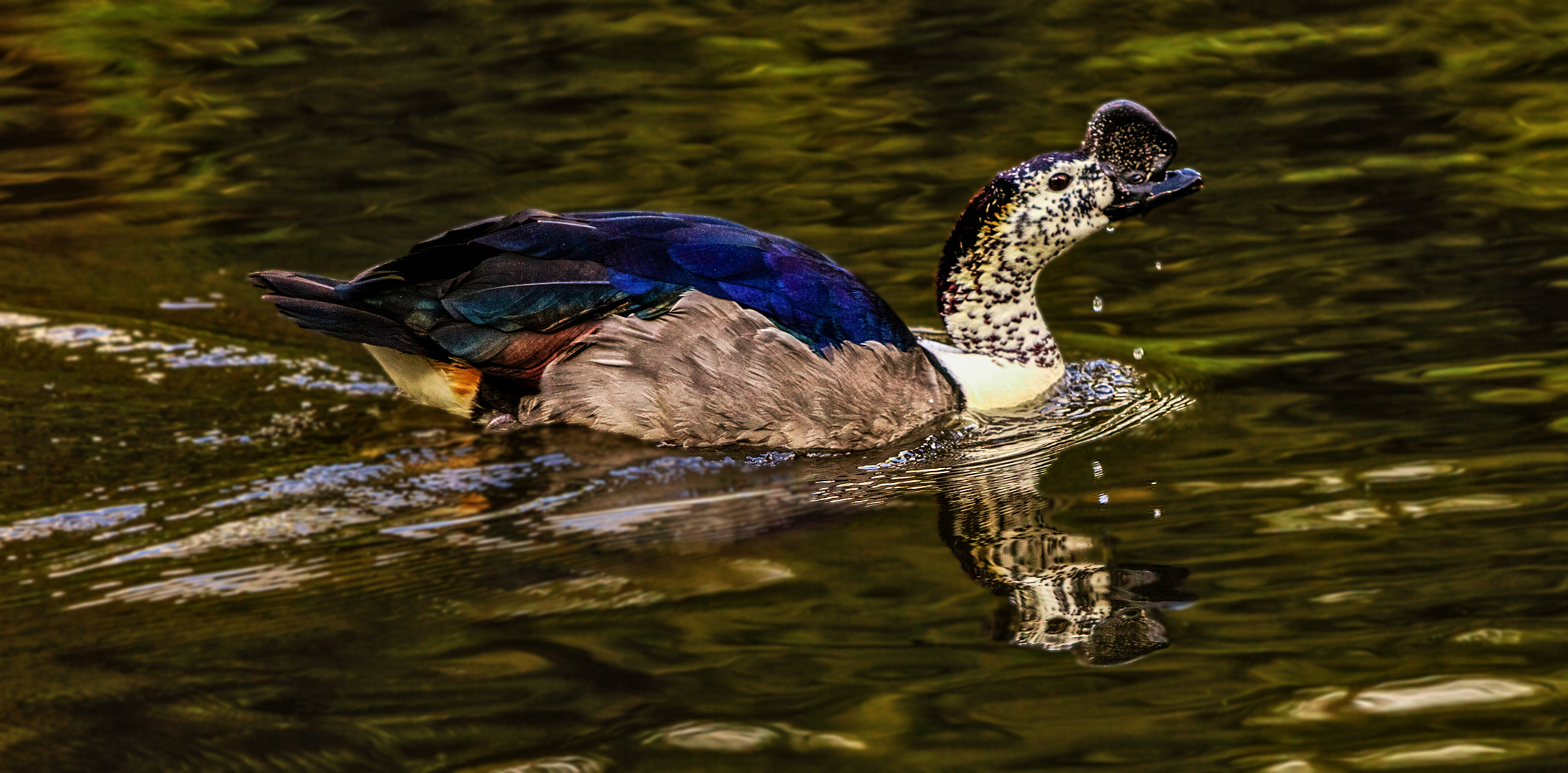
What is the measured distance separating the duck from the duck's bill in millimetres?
12

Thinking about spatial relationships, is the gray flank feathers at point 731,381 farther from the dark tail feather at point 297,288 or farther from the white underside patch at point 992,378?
the dark tail feather at point 297,288

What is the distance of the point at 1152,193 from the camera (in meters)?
6.47

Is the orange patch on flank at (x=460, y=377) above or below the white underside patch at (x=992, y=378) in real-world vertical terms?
above

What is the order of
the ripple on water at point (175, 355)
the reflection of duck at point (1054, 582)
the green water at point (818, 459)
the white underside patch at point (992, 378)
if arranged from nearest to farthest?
→ 1. the green water at point (818, 459)
2. the reflection of duck at point (1054, 582)
3. the white underside patch at point (992, 378)
4. the ripple on water at point (175, 355)

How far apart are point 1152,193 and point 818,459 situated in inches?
68.0

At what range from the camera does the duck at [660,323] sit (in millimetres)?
6172

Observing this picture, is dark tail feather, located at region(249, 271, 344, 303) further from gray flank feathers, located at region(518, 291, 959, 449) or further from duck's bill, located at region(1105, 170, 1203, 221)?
duck's bill, located at region(1105, 170, 1203, 221)

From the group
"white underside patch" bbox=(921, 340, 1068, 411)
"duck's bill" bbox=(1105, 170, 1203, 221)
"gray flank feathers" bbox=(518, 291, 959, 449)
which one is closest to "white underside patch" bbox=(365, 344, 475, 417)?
"gray flank feathers" bbox=(518, 291, 959, 449)

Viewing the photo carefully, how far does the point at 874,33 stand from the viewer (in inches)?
485

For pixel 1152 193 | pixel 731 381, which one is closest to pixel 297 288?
pixel 731 381

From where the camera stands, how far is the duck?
6.17m

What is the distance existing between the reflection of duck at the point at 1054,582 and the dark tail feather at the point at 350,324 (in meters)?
2.15

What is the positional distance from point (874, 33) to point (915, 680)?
29.2 ft

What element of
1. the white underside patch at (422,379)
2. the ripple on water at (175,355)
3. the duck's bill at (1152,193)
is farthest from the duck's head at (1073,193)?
the ripple on water at (175,355)
